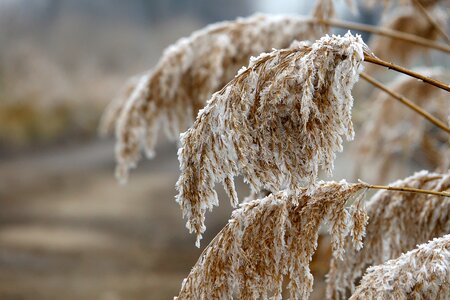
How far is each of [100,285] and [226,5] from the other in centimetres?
658

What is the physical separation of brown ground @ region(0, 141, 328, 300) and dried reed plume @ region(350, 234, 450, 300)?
4517 mm

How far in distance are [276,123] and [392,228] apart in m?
0.43

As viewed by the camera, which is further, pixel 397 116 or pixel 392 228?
pixel 397 116

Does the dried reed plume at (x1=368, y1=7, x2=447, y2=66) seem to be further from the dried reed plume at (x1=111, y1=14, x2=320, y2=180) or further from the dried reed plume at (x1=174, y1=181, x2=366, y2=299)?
the dried reed plume at (x1=174, y1=181, x2=366, y2=299)

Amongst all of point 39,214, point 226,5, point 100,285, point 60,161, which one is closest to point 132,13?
point 226,5

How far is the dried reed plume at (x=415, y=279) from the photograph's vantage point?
904mm

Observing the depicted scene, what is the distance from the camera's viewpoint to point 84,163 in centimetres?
910

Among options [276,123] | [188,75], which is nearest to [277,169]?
[276,123]

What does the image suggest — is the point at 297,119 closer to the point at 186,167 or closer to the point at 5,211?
the point at 186,167

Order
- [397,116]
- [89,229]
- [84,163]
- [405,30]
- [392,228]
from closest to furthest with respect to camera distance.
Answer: [392,228] → [397,116] → [405,30] → [89,229] → [84,163]

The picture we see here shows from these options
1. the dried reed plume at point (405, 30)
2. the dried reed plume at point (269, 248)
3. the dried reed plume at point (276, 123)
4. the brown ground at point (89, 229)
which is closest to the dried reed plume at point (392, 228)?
the dried reed plume at point (269, 248)

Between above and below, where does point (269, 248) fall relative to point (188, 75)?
below

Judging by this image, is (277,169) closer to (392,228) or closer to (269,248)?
(269,248)

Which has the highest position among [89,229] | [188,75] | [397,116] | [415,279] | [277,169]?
[89,229]
